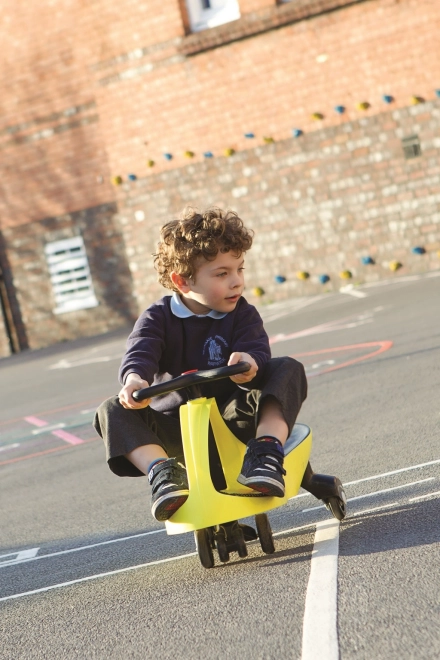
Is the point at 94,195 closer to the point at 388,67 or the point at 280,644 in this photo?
the point at 388,67

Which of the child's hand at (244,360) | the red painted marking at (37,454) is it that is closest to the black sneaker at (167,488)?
the child's hand at (244,360)

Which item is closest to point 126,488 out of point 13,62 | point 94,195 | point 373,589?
point 373,589

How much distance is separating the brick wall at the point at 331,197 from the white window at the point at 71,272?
8.16 feet

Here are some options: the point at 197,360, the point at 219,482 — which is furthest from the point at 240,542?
the point at 197,360

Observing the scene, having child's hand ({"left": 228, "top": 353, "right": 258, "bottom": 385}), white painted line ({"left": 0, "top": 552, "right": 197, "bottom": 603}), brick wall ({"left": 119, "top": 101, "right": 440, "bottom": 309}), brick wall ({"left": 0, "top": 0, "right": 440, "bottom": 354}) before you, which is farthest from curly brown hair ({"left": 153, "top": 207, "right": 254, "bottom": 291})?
brick wall ({"left": 0, "top": 0, "right": 440, "bottom": 354})

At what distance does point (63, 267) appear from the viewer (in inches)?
835

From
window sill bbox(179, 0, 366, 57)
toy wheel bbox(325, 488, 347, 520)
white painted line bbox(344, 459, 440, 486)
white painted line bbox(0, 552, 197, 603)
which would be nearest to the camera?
white painted line bbox(0, 552, 197, 603)

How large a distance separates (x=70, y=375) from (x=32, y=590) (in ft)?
31.9

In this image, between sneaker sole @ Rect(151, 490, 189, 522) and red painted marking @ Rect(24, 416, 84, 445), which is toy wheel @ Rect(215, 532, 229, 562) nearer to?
sneaker sole @ Rect(151, 490, 189, 522)

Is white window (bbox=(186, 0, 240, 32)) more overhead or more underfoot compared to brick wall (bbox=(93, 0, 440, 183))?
more overhead

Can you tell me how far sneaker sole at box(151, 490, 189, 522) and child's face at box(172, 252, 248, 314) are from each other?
34.2 inches

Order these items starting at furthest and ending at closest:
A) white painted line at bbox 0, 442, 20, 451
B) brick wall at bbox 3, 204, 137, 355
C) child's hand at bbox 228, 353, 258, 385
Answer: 1. brick wall at bbox 3, 204, 137, 355
2. white painted line at bbox 0, 442, 20, 451
3. child's hand at bbox 228, 353, 258, 385

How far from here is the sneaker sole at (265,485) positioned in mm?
3670

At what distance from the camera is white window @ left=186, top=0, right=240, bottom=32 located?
18.4 metres
